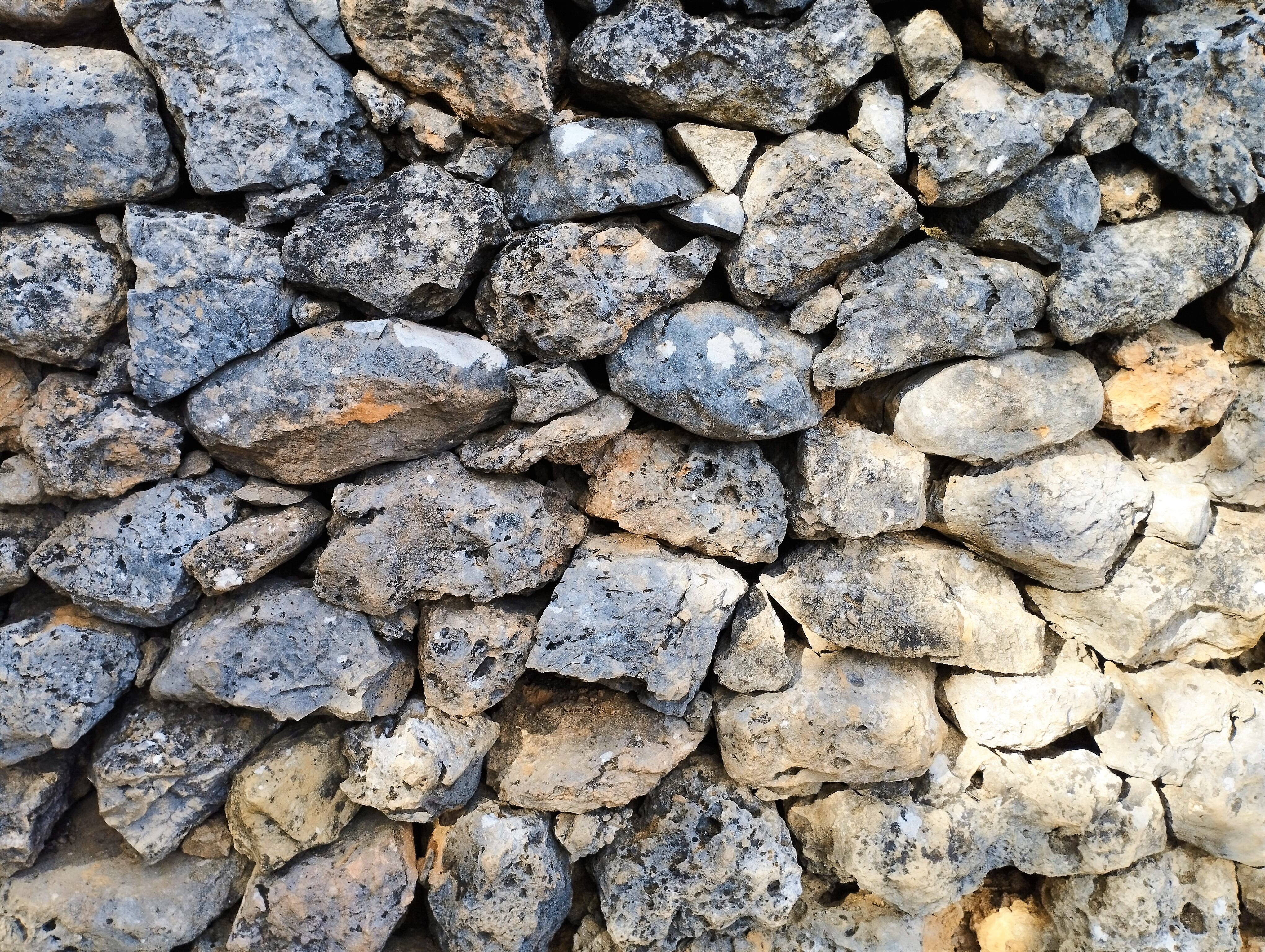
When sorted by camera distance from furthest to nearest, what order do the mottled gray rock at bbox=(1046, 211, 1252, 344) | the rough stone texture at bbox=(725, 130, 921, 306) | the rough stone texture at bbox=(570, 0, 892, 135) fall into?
the mottled gray rock at bbox=(1046, 211, 1252, 344)
the rough stone texture at bbox=(725, 130, 921, 306)
the rough stone texture at bbox=(570, 0, 892, 135)

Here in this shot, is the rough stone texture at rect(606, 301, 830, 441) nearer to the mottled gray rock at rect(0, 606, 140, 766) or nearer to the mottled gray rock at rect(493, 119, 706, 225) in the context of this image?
the mottled gray rock at rect(493, 119, 706, 225)

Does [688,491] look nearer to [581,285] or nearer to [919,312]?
[581,285]

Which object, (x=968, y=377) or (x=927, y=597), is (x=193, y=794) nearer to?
(x=927, y=597)

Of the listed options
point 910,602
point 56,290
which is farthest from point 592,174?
point 910,602

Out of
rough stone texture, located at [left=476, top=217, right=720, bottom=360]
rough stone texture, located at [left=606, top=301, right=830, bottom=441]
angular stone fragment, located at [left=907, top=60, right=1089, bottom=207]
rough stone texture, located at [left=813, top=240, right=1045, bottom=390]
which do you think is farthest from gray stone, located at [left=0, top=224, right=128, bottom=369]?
angular stone fragment, located at [left=907, top=60, right=1089, bottom=207]

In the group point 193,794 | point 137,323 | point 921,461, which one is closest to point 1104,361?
point 921,461
